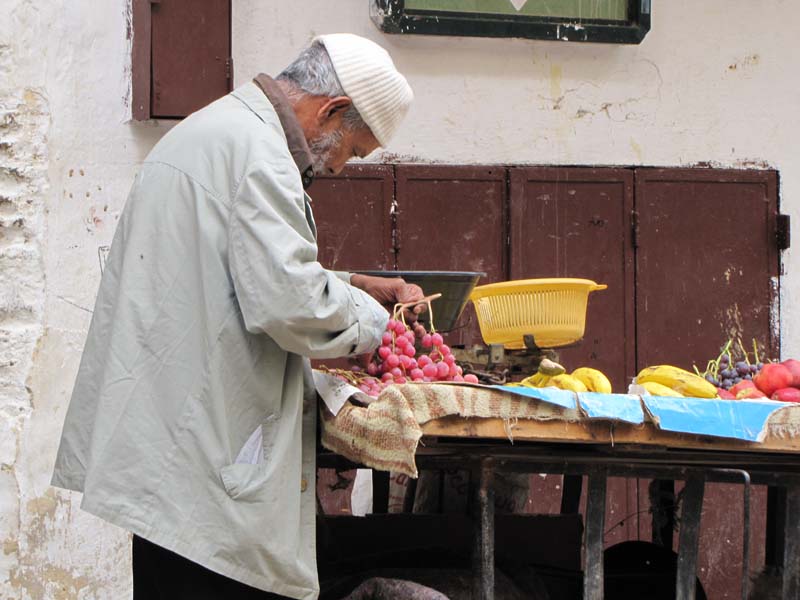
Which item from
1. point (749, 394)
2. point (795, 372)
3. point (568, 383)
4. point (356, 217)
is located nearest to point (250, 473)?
point (568, 383)

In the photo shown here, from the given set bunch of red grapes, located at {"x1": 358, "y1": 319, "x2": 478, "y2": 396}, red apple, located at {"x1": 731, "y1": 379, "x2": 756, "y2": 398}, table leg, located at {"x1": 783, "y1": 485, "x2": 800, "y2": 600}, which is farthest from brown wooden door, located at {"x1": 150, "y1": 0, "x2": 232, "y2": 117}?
table leg, located at {"x1": 783, "y1": 485, "x2": 800, "y2": 600}

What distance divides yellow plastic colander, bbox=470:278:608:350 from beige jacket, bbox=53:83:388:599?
3.35 ft

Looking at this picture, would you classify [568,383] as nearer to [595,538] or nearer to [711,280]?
[595,538]

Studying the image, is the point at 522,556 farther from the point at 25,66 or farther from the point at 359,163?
the point at 25,66

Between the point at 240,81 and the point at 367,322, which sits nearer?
the point at 367,322

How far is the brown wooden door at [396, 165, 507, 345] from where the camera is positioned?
5.72 m

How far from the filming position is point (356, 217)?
567cm

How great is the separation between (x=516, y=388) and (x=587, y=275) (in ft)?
9.38

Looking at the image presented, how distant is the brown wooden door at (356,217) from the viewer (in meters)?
5.65

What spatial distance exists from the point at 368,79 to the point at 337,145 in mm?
173

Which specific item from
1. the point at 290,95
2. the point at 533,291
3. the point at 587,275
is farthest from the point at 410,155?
the point at 290,95

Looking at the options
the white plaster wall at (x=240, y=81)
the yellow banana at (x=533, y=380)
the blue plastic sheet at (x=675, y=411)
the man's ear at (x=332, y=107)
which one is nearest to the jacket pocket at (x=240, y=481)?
the blue plastic sheet at (x=675, y=411)

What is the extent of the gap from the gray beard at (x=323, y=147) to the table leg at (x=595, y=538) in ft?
3.34

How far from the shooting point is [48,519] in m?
5.43
